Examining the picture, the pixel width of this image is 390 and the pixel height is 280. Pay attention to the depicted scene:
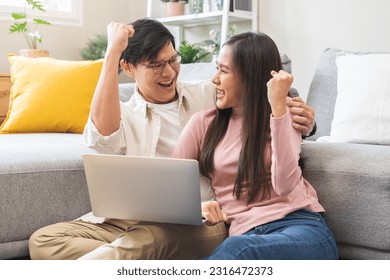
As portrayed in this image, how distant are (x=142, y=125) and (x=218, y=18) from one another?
2.08 meters

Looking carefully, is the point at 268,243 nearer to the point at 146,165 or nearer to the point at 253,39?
the point at 146,165

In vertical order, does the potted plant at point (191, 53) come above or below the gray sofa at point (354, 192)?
above

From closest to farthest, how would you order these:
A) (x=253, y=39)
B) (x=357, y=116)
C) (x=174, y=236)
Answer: (x=174, y=236), (x=253, y=39), (x=357, y=116)

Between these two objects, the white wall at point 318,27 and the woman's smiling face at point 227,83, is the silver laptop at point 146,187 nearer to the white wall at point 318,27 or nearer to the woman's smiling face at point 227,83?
the woman's smiling face at point 227,83

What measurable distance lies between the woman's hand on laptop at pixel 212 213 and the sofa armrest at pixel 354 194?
31cm

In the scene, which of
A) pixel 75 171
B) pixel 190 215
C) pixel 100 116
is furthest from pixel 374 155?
pixel 75 171

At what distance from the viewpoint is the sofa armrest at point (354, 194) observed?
63.0 inches

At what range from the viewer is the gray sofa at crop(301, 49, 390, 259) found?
1.60 meters

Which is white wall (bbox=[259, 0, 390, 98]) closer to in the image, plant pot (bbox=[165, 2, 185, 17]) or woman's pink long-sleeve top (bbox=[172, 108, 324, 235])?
plant pot (bbox=[165, 2, 185, 17])

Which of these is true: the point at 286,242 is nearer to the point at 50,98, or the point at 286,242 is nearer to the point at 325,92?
the point at 325,92

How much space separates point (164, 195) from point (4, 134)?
144 centimetres

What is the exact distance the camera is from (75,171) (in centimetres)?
200

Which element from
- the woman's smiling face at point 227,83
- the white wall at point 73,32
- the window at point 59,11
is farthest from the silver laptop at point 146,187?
the window at point 59,11

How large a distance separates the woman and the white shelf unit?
6.22ft
